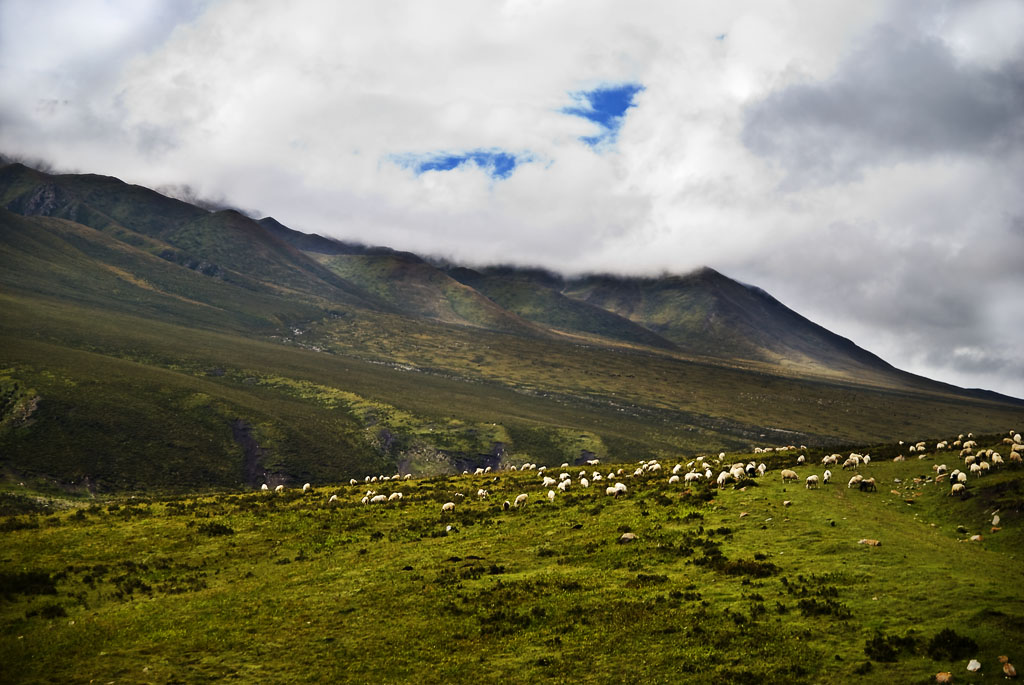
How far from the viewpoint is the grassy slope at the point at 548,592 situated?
71.4 ft

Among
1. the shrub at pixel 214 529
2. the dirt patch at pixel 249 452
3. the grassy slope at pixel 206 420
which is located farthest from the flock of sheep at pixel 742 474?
the grassy slope at pixel 206 420

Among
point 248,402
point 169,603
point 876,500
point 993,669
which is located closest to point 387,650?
point 169,603

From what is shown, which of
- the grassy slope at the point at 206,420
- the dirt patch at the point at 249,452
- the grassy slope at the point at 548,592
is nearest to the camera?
the grassy slope at the point at 548,592

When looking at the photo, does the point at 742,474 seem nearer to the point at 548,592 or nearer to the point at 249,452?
the point at 548,592

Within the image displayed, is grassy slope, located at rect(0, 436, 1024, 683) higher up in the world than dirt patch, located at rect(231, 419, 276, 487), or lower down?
higher up

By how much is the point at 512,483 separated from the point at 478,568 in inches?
906

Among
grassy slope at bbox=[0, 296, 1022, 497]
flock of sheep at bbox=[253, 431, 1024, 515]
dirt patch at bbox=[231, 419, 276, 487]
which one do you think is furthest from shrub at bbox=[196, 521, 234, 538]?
dirt patch at bbox=[231, 419, 276, 487]

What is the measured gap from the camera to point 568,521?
39.4 metres

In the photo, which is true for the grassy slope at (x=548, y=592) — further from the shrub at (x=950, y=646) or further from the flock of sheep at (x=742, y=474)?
the flock of sheep at (x=742, y=474)

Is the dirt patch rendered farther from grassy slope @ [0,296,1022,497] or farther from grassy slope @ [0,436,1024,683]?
grassy slope @ [0,436,1024,683]

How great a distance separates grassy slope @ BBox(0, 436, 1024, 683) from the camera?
2175 centimetres

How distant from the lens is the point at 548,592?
28.1 meters

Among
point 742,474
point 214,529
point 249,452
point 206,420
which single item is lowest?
point 249,452

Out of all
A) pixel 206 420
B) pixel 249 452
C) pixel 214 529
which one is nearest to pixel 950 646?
pixel 214 529
